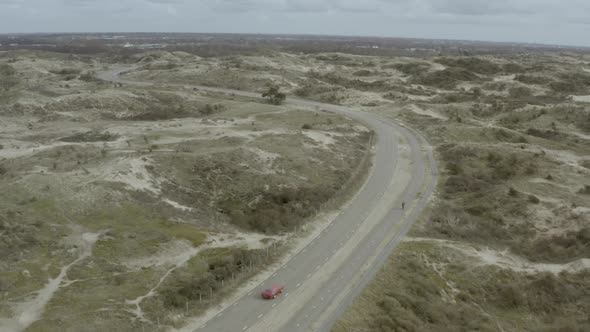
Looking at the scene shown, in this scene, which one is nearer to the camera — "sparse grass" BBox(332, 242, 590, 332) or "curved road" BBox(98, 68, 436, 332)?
"curved road" BBox(98, 68, 436, 332)

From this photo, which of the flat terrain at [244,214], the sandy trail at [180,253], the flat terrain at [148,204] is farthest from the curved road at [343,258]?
the sandy trail at [180,253]

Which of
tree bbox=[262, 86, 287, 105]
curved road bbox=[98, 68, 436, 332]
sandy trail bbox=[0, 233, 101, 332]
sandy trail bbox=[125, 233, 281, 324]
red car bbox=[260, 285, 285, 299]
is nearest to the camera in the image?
sandy trail bbox=[0, 233, 101, 332]

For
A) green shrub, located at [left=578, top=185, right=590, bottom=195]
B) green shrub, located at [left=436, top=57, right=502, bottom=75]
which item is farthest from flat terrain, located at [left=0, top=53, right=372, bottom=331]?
green shrub, located at [left=436, top=57, right=502, bottom=75]

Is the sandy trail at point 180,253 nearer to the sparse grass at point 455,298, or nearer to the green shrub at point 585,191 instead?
the sparse grass at point 455,298

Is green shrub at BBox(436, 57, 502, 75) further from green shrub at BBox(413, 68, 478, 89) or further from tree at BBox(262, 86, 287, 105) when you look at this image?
tree at BBox(262, 86, 287, 105)

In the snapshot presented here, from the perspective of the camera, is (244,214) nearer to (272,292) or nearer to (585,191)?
(272,292)

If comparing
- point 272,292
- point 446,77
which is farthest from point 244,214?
point 446,77

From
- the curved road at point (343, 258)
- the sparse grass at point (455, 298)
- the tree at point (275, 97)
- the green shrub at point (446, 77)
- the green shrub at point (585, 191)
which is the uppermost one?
the green shrub at point (446, 77)

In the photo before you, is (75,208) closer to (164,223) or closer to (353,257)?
(164,223)

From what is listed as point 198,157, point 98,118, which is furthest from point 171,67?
point 198,157
